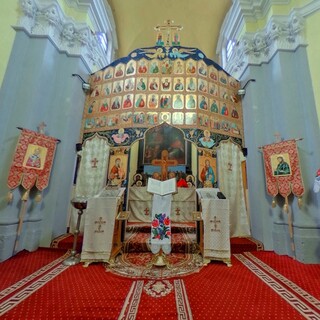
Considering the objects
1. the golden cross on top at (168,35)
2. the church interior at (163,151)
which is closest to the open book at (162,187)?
the church interior at (163,151)

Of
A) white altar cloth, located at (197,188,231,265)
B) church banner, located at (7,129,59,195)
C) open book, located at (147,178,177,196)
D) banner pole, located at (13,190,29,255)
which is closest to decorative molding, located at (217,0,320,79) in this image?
white altar cloth, located at (197,188,231,265)

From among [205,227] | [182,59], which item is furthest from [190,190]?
[182,59]

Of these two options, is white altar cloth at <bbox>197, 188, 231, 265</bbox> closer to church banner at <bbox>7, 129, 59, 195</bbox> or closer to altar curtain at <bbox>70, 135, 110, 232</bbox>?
altar curtain at <bbox>70, 135, 110, 232</bbox>

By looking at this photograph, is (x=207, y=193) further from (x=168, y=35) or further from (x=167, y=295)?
(x=168, y=35)

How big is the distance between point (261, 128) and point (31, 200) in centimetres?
544

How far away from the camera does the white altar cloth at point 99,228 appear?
135 inches

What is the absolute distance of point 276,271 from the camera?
10.5 ft

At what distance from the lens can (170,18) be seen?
30.1ft

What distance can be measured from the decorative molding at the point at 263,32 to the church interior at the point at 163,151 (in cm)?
3

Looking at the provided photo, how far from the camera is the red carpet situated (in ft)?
6.54

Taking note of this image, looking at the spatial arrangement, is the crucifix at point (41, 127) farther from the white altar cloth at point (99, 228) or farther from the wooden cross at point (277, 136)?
the wooden cross at point (277, 136)

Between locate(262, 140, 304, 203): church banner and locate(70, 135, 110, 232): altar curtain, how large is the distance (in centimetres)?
369

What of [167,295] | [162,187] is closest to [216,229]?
[162,187]

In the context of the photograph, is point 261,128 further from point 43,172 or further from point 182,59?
point 43,172
